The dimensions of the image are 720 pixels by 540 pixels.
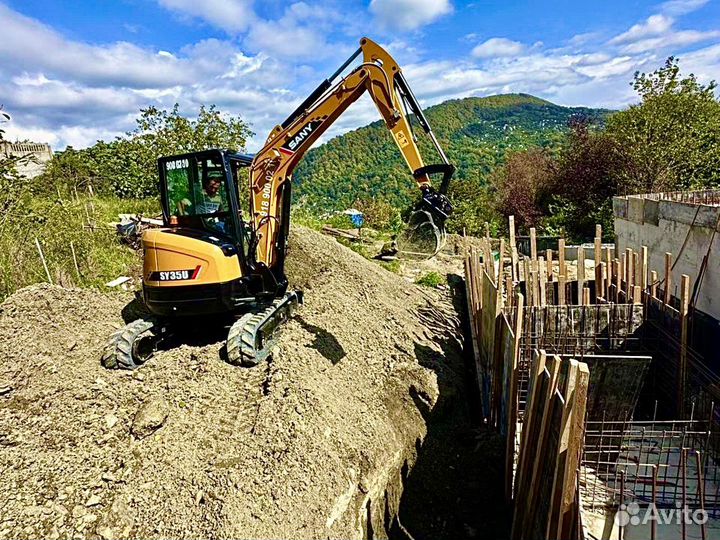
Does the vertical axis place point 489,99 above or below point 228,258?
above

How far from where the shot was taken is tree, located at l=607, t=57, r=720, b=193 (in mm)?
16469

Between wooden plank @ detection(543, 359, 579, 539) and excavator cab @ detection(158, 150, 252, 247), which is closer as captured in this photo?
wooden plank @ detection(543, 359, 579, 539)

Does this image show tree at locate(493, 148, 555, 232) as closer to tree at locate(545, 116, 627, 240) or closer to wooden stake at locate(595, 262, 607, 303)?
tree at locate(545, 116, 627, 240)

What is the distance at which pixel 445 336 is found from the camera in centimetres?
788

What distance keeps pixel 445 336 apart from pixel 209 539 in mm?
5329

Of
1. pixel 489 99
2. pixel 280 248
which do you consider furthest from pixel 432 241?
pixel 489 99

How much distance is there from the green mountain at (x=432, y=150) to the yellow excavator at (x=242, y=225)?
21264mm

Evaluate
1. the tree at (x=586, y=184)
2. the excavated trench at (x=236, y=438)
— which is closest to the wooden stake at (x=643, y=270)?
the excavated trench at (x=236, y=438)

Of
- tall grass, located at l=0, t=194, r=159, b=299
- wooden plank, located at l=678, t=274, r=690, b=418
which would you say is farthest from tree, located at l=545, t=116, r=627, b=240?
tall grass, located at l=0, t=194, r=159, b=299

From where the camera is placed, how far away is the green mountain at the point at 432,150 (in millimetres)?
45006

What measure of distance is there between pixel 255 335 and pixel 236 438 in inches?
51.8

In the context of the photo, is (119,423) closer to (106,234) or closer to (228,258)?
(228,258)

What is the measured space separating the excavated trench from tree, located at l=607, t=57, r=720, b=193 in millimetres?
14697

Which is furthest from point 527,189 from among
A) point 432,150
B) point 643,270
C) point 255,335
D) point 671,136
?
point 255,335
